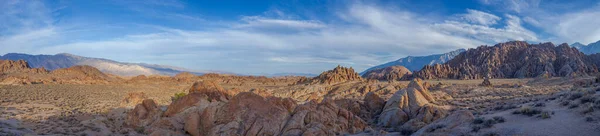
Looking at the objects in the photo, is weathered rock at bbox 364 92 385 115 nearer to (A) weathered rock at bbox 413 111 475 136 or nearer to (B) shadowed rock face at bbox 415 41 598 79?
(A) weathered rock at bbox 413 111 475 136

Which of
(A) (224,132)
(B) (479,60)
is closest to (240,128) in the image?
(A) (224,132)

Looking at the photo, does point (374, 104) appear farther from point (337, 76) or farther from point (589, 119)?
point (337, 76)

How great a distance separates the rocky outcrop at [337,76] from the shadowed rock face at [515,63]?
126 feet

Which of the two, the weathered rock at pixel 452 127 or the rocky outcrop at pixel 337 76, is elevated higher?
the rocky outcrop at pixel 337 76

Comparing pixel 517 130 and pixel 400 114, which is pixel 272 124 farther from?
pixel 517 130

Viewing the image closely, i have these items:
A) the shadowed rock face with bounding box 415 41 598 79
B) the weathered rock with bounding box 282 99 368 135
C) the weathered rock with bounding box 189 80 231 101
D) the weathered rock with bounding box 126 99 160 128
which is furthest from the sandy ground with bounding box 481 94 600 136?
the shadowed rock face with bounding box 415 41 598 79

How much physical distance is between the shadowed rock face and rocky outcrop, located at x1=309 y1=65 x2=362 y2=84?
Answer: 38.5 meters

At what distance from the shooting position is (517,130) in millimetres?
12352

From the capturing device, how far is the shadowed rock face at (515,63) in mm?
83500

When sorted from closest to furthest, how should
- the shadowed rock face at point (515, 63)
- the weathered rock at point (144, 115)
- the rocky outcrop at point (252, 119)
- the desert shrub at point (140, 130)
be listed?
the rocky outcrop at point (252, 119) < the desert shrub at point (140, 130) < the weathered rock at point (144, 115) < the shadowed rock face at point (515, 63)

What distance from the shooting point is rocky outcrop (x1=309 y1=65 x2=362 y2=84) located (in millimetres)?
60219

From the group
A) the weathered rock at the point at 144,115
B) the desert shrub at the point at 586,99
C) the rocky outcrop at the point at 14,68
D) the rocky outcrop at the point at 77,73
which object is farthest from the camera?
the rocky outcrop at the point at 14,68

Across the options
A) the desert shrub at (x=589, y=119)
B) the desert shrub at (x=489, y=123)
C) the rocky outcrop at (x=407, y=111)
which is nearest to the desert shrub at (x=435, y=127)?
the desert shrub at (x=489, y=123)

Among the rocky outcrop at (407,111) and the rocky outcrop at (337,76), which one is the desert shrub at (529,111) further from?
the rocky outcrop at (337,76)
